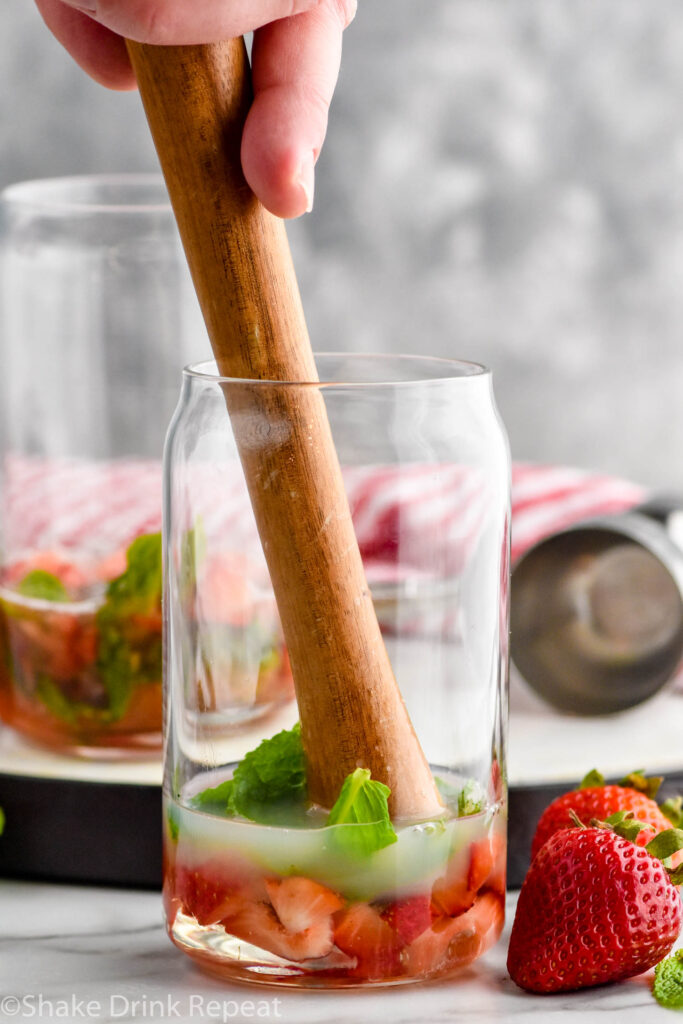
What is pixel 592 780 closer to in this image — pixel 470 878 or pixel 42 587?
pixel 470 878

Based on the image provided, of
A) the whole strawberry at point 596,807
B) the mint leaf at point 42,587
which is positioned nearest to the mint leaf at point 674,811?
the whole strawberry at point 596,807

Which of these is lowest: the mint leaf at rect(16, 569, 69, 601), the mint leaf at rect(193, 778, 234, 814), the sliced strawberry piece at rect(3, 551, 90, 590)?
the mint leaf at rect(193, 778, 234, 814)

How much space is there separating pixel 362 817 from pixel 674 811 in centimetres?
20

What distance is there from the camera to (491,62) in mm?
1487

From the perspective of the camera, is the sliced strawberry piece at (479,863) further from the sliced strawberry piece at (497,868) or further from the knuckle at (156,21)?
the knuckle at (156,21)

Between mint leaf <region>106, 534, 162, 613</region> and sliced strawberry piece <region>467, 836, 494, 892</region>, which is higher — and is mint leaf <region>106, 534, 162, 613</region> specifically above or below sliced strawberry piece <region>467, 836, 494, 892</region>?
above

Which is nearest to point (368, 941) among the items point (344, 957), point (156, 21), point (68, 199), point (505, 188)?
point (344, 957)

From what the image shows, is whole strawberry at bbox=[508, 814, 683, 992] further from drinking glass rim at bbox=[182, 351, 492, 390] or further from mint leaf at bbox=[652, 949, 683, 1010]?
drinking glass rim at bbox=[182, 351, 492, 390]

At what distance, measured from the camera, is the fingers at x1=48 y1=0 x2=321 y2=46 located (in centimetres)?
46

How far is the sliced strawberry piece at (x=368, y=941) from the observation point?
519mm

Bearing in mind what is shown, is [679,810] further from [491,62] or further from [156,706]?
[491,62]

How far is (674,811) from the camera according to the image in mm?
649

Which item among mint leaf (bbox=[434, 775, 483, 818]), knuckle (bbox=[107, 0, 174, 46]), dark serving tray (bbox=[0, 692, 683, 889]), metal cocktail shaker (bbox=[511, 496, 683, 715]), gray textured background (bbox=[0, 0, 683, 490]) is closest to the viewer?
knuckle (bbox=[107, 0, 174, 46])

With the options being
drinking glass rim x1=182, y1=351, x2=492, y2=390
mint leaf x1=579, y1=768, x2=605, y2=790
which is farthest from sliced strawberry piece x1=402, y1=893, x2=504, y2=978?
drinking glass rim x1=182, y1=351, x2=492, y2=390
